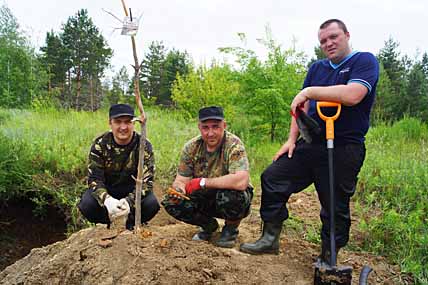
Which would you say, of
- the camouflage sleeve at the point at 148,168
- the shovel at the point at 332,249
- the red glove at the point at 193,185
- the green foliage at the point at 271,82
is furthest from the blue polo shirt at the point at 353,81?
the green foliage at the point at 271,82

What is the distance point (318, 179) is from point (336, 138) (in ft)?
0.99

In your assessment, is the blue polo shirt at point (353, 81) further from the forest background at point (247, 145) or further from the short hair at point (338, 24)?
the forest background at point (247, 145)

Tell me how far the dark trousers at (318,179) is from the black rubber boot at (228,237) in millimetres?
388

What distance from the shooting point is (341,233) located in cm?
253

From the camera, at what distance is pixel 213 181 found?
112 inches

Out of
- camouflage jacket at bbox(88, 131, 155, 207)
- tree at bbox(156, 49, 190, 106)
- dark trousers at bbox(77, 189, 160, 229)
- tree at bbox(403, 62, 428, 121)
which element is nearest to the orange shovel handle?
camouflage jacket at bbox(88, 131, 155, 207)

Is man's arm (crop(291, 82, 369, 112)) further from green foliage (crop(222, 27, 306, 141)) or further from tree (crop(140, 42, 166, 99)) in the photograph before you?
tree (crop(140, 42, 166, 99))

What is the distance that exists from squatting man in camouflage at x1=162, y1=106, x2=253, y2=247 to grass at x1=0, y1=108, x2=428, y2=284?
1.00 metres

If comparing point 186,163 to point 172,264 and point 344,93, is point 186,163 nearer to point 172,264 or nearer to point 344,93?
point 172,264

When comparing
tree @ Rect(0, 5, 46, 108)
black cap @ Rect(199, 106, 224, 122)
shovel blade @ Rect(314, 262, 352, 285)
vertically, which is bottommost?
shovel blade @ Rect(314, 262, 352, 285)

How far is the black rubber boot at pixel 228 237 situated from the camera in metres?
2.98

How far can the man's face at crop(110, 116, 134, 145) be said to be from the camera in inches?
125

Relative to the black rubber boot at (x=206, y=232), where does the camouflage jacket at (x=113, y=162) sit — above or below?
above

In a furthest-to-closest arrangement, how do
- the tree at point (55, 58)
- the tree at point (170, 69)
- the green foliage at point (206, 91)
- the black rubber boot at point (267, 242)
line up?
the tree at point (55, 58) → the tree at point (170, 69) → the green foliage at point (206, 91) → the black rubber boot at point (267, 242)
